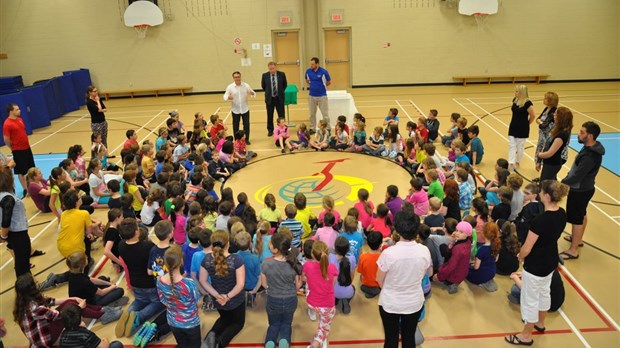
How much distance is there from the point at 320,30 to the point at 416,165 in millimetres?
10508

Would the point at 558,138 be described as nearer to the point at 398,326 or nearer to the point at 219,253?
the point at 398,326

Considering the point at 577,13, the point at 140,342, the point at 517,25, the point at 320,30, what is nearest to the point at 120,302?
the point at 140,342

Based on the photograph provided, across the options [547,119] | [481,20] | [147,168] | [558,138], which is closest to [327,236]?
[558,138]

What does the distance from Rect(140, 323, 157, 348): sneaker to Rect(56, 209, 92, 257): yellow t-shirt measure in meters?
1.90

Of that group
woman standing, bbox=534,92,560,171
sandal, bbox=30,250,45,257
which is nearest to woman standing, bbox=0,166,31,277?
sandal, bbox=30,250,45,257

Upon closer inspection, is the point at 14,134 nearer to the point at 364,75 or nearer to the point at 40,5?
the point at 40,5

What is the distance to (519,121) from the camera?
884cm

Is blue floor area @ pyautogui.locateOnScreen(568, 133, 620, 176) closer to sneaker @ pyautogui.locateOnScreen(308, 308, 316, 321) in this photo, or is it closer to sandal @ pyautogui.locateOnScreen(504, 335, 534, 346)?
sandal @ pyautogui.locateOnScreen(504, 335, 534, 346)

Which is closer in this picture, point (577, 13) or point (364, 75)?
point (577, 13)

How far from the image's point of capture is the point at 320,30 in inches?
714

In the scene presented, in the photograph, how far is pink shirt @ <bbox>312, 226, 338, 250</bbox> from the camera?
5633 millimetres

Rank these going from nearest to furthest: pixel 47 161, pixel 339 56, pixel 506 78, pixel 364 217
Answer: pixel 364 217 → pixel 47 161 → pixel 506 78 → pixel 339 56

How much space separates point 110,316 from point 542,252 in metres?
4.71

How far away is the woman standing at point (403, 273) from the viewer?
3.74 m
